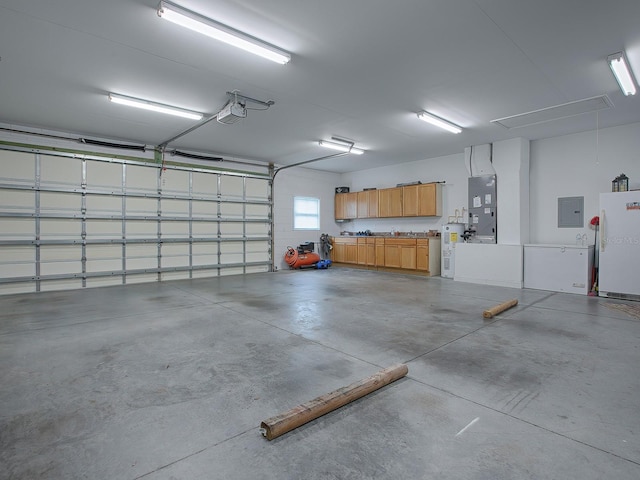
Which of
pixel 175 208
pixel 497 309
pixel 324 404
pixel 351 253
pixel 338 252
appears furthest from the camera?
pixel 338 252

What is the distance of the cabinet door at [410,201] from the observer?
31.0 feet

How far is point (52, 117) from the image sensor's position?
609 centimetres

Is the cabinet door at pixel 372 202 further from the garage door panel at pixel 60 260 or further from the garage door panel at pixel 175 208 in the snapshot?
the garage door panel at pixel 60 260

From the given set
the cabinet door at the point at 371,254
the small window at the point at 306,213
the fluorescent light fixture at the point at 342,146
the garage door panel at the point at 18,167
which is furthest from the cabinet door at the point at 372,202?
the garage door panel at the point at 18,167

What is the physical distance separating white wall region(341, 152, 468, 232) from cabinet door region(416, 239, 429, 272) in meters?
0.87

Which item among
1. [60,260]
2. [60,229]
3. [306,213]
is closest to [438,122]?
[306,213]

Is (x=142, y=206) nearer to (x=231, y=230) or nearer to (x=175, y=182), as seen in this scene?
(x=175, y=182)

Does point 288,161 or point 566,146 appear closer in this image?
point 566,146

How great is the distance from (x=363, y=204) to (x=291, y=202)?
92.7 inches

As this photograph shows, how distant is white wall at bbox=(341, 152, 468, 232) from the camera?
891cm

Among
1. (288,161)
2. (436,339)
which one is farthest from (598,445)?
(288,161)

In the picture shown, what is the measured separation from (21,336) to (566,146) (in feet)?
32.3

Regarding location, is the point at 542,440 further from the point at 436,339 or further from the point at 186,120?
the point at 186,120

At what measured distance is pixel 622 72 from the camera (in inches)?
166
